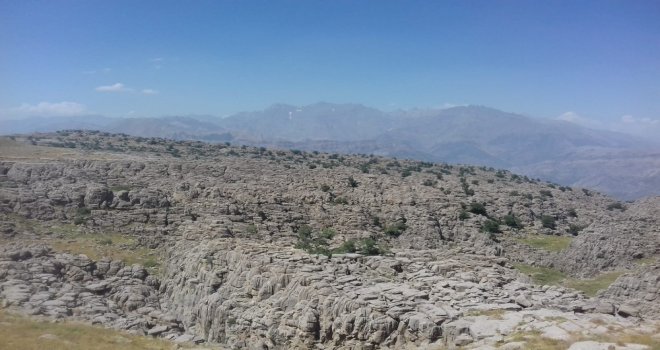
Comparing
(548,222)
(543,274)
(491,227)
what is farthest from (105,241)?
(548,222)

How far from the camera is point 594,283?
1617 inches

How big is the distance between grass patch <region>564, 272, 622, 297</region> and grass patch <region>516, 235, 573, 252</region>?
46.5ft

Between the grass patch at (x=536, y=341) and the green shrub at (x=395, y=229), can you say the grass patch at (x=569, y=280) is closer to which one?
the green shrub at (x=395, y=229)

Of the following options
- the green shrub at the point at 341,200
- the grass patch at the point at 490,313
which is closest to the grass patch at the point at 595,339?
the grass patch at the point at 490,313

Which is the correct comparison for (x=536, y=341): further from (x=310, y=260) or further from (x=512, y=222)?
(x=512, y=222)

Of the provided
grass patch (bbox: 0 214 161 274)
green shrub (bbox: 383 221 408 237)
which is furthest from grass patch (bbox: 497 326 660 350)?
green shrub (bbox: 383 221 408 237)

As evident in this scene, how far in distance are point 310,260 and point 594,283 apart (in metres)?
24.9

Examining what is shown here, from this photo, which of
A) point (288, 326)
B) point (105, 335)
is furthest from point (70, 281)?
point (288, 326)

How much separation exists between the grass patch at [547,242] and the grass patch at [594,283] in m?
14.2

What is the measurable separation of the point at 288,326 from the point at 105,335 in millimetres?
11709

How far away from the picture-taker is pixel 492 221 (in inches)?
2586

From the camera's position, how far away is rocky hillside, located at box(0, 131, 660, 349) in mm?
25250

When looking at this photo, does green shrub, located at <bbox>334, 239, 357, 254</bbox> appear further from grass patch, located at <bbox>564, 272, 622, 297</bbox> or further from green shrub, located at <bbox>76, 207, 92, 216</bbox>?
green shrub, located at <bbox>76, 207, 92, 216</bbox>

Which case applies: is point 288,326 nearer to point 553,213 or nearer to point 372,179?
point 372,179
